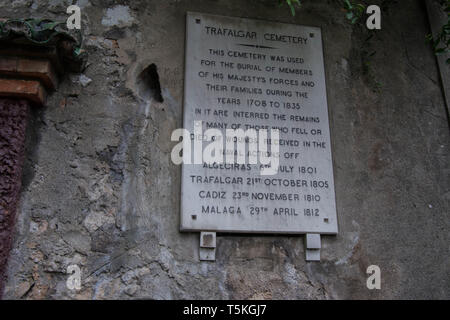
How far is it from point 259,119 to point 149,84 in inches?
29.5

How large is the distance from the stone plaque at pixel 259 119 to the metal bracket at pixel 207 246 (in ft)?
0.13

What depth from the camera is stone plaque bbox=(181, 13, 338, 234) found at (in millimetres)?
2803

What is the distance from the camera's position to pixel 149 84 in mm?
3029

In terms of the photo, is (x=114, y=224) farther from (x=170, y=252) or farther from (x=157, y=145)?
Answer: (x=157, y=145)

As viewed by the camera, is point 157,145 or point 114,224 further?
point 157,145

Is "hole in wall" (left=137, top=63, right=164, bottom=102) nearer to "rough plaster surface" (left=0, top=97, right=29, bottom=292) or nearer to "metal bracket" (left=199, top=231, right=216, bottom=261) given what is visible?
"rough plaster surface" (left=0, top=97, right=29, bottom=292)

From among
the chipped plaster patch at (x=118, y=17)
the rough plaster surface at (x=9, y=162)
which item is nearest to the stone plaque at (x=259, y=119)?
the chipped plaster patch at (x=118, y=17)

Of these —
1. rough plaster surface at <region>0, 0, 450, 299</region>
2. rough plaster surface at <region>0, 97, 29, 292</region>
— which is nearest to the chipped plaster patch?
rough plaster surface at <region>0, 0, 450, 299</region>

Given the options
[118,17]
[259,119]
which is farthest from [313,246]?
[118,17]

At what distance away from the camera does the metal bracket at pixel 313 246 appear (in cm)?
283

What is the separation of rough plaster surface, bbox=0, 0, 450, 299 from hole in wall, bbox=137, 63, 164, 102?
0.04 meters

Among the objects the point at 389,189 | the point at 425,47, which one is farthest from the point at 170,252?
the point at 425,47

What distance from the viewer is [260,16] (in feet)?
11.0

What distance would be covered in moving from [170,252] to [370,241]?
1.26 meters
